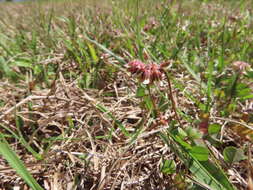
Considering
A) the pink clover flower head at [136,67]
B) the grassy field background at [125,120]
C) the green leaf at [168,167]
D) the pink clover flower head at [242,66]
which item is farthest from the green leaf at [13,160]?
the pink clover flower head at [242,66]

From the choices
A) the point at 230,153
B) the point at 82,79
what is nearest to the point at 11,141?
the point at 82,79

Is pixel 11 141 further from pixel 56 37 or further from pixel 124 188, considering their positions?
pixel 56 37

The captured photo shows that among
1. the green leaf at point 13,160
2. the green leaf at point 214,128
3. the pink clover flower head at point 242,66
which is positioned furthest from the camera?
the pink clover flower head at point 242,66

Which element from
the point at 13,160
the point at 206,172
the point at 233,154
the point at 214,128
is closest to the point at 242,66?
the point at 214,128

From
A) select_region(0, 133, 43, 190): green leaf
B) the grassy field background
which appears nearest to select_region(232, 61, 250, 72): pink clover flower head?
the grassy field background

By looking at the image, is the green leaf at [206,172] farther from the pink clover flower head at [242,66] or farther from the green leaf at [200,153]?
the pink clover flower head at [242,66]

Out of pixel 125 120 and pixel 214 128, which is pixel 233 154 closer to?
pixel 214 128

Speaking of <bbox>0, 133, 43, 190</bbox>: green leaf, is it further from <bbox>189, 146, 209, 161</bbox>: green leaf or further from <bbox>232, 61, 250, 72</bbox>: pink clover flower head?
<bbox>232, 61, 250, 72</bbox>: pink clover flower head
